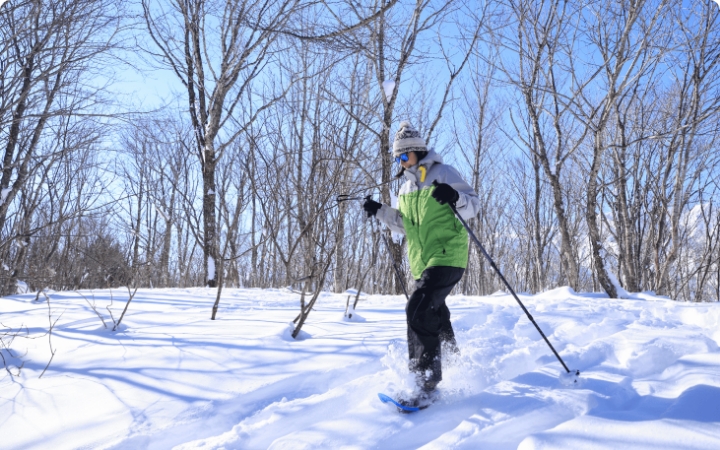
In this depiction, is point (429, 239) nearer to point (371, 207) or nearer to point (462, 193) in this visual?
point (462, 193)

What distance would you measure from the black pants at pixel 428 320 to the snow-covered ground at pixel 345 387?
131 mm

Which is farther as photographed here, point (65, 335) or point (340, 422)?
point (65, 335)

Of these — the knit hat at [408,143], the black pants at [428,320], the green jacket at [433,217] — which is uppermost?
the knit hat at [408,143]

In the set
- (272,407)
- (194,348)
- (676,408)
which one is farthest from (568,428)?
(194,348)

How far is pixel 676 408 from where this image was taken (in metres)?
1.71

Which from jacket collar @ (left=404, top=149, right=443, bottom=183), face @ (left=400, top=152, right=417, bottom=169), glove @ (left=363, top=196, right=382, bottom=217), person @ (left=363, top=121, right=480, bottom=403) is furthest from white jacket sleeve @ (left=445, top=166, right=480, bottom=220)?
glove @ (left=363, top=196, right=382, bottom=217)

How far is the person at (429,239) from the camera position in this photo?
2262 mm

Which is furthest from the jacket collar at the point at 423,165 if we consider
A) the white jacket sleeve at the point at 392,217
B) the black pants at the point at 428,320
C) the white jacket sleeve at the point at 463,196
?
the black pants at the point at 428,320

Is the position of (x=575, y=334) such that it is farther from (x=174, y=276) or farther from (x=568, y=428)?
(x=174, y=276)

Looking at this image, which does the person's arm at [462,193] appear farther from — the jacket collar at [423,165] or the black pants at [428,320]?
the black pants at [428,320]

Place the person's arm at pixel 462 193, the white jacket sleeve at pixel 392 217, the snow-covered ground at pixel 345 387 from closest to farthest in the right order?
the snow-covered ground at pixel 345 387
the person's arm at pixel 462 193
the white jacket sleeve at pixel 392 217

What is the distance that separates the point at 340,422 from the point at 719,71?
10465 mm

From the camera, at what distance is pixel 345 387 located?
7.73 ft

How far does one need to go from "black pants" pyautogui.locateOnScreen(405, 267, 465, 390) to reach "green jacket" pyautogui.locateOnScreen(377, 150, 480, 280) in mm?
71
